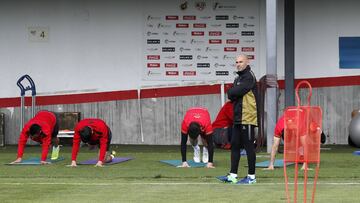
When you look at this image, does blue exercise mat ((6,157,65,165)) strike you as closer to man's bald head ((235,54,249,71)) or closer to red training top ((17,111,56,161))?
red training top ((17,111,56,161))

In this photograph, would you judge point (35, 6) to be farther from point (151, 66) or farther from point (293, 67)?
point (293, 67)

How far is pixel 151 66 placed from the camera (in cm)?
1869

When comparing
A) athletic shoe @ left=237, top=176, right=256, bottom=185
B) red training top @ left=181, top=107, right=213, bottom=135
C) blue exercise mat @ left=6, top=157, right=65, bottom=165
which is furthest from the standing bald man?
blue exercise mat @ left=6, top=157, right=65, bottom=165

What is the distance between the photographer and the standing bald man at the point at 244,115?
1066cm

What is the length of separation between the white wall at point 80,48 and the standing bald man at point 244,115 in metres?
7.81

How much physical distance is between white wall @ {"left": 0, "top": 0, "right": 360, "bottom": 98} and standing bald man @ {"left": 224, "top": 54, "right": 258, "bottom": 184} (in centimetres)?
781

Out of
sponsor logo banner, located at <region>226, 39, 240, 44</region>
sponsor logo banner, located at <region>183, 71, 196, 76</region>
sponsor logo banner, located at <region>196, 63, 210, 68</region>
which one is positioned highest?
sponsor logo banner, located at <region>226, 39, 240, 44</region>

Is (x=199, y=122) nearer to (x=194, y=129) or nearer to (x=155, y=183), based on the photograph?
(x=194, y=129)

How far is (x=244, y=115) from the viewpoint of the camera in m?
10.7

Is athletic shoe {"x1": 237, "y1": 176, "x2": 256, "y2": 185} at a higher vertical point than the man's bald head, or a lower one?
lower

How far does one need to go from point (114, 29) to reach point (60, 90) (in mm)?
1910

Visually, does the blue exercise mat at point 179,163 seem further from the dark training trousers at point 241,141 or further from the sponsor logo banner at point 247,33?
the sponsor logo banner at point 247,33

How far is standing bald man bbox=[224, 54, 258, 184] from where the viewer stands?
420 inches

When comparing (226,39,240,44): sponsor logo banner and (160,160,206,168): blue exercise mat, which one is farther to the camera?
(226,39,240,44): sponsor logo banner
